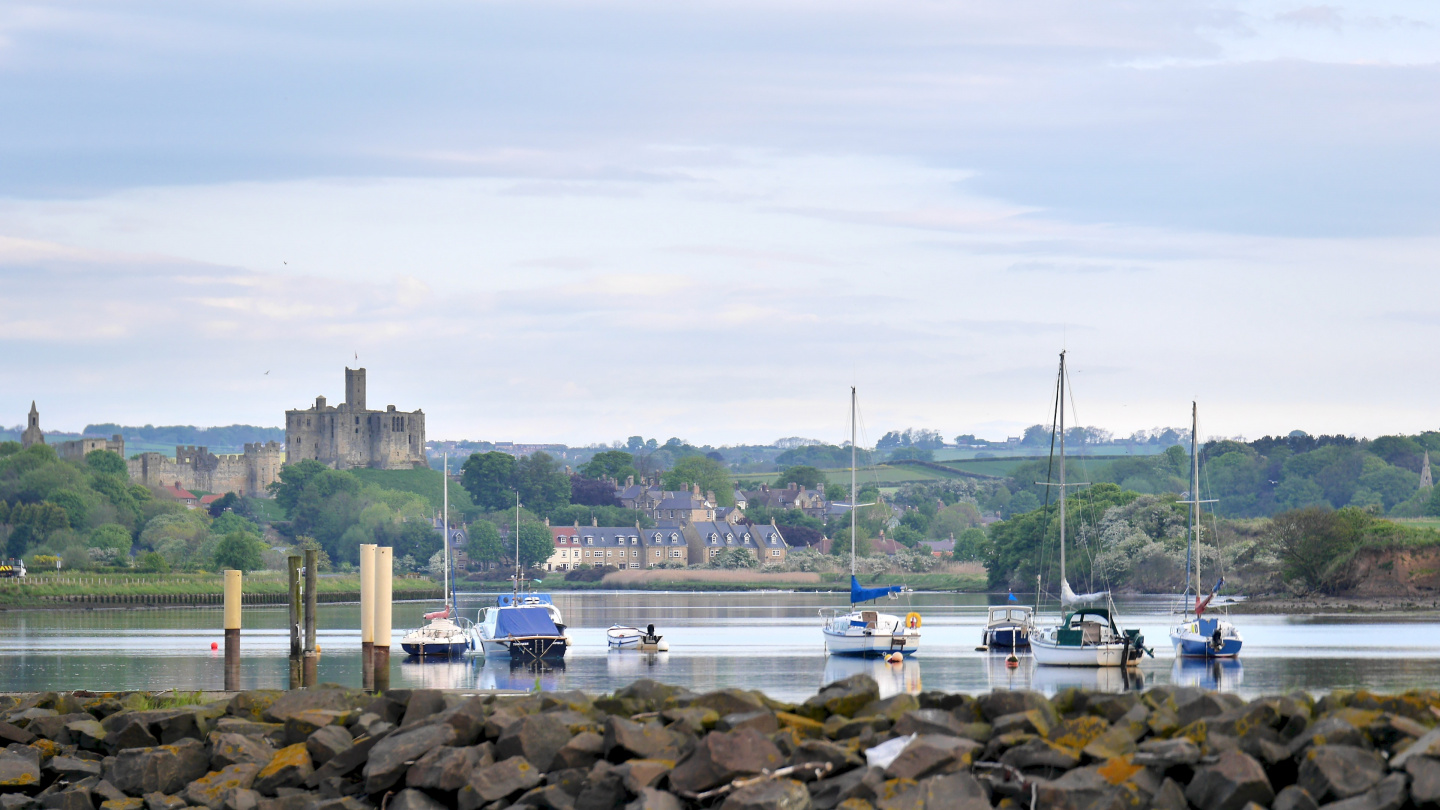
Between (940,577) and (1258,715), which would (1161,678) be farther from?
(940,577)

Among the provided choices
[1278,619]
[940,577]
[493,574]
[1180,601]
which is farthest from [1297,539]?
[493,574]

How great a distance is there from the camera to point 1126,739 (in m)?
10.7

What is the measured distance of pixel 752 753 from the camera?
10977 mm

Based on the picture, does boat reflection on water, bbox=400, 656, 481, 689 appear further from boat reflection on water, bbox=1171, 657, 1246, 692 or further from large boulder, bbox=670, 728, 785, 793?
large boulder, bbox=670, 728, 785, 793

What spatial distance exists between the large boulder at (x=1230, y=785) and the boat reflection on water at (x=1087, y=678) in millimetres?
26172

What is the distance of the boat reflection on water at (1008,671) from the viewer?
36.9m

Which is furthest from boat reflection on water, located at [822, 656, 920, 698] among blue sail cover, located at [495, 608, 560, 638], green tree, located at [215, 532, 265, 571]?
green tree, located at [215, 532, 265, 571]

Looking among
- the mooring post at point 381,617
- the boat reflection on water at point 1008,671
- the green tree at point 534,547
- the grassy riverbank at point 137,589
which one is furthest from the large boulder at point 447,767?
the green tree at point 534,547

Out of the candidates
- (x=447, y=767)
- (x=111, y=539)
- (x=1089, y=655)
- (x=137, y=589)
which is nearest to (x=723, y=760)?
(x=447, y=767)

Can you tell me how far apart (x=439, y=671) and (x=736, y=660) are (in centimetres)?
887

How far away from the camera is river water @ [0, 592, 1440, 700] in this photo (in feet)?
122

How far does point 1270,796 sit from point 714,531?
179m

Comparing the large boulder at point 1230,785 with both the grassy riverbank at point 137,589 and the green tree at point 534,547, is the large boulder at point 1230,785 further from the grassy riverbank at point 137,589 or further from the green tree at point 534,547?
the green tree at point 534,547

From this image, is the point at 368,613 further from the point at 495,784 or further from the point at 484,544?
the point at 484,544
